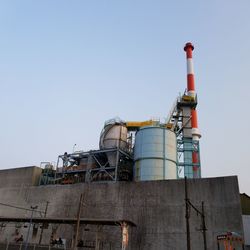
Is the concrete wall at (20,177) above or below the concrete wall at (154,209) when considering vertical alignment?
above

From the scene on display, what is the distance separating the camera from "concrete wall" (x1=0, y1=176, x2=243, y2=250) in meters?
24.2

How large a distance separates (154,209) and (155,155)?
6980mm

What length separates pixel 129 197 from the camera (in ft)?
93.2

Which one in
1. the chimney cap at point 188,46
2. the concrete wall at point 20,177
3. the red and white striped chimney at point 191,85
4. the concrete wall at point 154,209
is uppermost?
the chimney cap at point 188,46

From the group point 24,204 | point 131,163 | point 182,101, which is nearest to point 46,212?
point 24,204

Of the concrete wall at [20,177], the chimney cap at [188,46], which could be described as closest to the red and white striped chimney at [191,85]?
the chimney cap at [188,46]

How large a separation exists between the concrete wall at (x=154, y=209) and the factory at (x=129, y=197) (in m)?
0.08

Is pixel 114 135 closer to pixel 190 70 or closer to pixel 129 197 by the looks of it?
pixel 129 197

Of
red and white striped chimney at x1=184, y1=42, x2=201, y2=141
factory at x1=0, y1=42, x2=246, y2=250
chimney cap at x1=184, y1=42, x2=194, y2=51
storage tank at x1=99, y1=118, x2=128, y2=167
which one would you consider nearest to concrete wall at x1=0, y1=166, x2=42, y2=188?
factory at x1=0, y1=42, x2=246, y2=250

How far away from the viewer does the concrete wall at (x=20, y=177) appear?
37.5 m

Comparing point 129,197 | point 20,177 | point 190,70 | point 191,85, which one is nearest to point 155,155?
point 129,197

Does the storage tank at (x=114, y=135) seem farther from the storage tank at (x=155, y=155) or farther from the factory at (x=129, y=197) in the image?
the storage tank at (x=155, y=155)

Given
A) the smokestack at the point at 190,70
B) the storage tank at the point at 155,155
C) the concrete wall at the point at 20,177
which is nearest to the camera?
the storage tank at the point at 155,155

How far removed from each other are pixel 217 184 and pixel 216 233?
4277 millimetres
